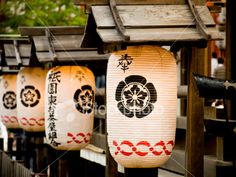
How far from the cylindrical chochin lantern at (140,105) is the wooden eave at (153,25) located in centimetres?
Answer: 27

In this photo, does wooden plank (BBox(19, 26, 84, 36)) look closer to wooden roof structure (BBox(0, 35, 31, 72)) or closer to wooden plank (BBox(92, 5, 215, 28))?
wooden roof structure (BBox(0, 35, 31, 72))

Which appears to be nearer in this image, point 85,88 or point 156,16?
point 156,16

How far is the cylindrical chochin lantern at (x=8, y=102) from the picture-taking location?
1498 centimetres

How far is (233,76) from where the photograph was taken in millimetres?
10555

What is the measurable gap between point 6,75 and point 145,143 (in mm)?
8558

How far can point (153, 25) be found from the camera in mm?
7191

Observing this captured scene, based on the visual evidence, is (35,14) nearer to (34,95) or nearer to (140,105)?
(34,95)

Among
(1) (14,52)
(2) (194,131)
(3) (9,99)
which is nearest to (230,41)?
(2) (194,131)

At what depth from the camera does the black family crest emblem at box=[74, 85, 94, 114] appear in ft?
34.8

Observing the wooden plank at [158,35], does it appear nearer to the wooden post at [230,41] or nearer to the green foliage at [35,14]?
the wooden post at [230,41]

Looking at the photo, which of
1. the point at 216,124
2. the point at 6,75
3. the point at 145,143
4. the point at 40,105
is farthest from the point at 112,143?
the point at 6,75

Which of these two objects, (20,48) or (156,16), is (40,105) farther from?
(156,16)

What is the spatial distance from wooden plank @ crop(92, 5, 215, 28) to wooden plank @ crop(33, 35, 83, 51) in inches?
129

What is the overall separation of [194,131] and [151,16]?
1.74 meters
